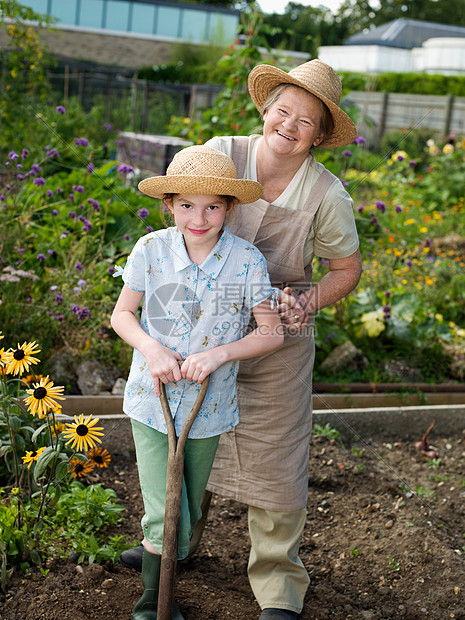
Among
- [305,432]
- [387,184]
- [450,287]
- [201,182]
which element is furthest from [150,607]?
[387,184]

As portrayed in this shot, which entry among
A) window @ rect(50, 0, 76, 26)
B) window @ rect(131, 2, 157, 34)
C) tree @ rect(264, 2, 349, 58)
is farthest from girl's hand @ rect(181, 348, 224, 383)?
tree @ rect(264, 2, 349, 58)

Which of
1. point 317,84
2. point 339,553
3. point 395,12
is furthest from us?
point 395,12

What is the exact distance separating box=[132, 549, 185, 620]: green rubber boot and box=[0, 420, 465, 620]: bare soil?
0.08 meters

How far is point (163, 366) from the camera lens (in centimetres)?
186

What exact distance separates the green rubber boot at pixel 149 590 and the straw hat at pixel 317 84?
1.46m

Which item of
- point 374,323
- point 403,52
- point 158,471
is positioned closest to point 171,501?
point 158,471

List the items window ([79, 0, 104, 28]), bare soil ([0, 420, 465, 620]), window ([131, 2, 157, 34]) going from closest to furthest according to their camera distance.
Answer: bare soil ([0, 420, 465, 620]) < window ([79, 0, 104, 28]) < window ([131, 2, 157, 34])

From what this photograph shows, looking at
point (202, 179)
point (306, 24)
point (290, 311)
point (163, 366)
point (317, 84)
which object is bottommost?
point (163, 366)

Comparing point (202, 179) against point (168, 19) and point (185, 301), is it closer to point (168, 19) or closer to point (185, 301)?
point (185, 301)

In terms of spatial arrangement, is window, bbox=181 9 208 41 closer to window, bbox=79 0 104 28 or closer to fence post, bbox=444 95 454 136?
window, bbox=79 0 104 28

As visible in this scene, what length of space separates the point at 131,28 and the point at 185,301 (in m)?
23.9

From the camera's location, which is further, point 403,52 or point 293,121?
point 403,52

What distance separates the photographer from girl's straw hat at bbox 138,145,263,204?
1.86 m

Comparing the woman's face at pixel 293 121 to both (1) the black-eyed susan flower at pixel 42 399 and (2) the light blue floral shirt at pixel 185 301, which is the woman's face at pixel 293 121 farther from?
(1) the black-eyed susan flower at pixel 42 399
